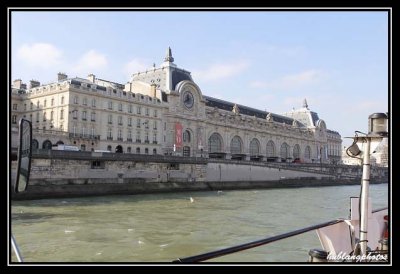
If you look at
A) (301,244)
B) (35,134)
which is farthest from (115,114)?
(301,244)

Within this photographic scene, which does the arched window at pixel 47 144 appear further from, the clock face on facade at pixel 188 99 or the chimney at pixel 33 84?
the clock face on facade at pixel 188 99

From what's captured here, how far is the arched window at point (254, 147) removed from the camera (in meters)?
82.7

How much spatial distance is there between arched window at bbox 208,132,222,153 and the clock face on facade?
8447mm

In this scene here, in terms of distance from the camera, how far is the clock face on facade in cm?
6538

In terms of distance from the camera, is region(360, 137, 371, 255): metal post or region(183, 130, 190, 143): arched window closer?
region(360, 137, 371, 255): metal post

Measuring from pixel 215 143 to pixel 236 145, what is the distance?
22.1 ft

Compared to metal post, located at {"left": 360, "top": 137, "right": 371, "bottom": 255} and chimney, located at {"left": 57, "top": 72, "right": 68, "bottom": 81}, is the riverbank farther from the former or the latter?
chimney, located at {"left": 57, "top": 72, "right": 68, "bottom": 81}

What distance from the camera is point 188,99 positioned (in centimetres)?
6638

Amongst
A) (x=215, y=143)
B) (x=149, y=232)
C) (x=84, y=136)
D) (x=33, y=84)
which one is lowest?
(x=149, y=232)

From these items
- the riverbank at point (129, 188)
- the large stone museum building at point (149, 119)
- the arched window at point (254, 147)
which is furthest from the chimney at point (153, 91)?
the arched window at point (254, 147)

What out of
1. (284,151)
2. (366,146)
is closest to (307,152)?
(284,151)

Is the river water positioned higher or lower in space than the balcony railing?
lower

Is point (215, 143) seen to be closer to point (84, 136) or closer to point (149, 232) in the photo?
point (84, 136)

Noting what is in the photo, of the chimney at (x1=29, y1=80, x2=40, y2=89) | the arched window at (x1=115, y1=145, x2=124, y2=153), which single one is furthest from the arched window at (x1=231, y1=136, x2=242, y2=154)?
the chimney at (x1=29, y1=80, x2=40, y2=89)
